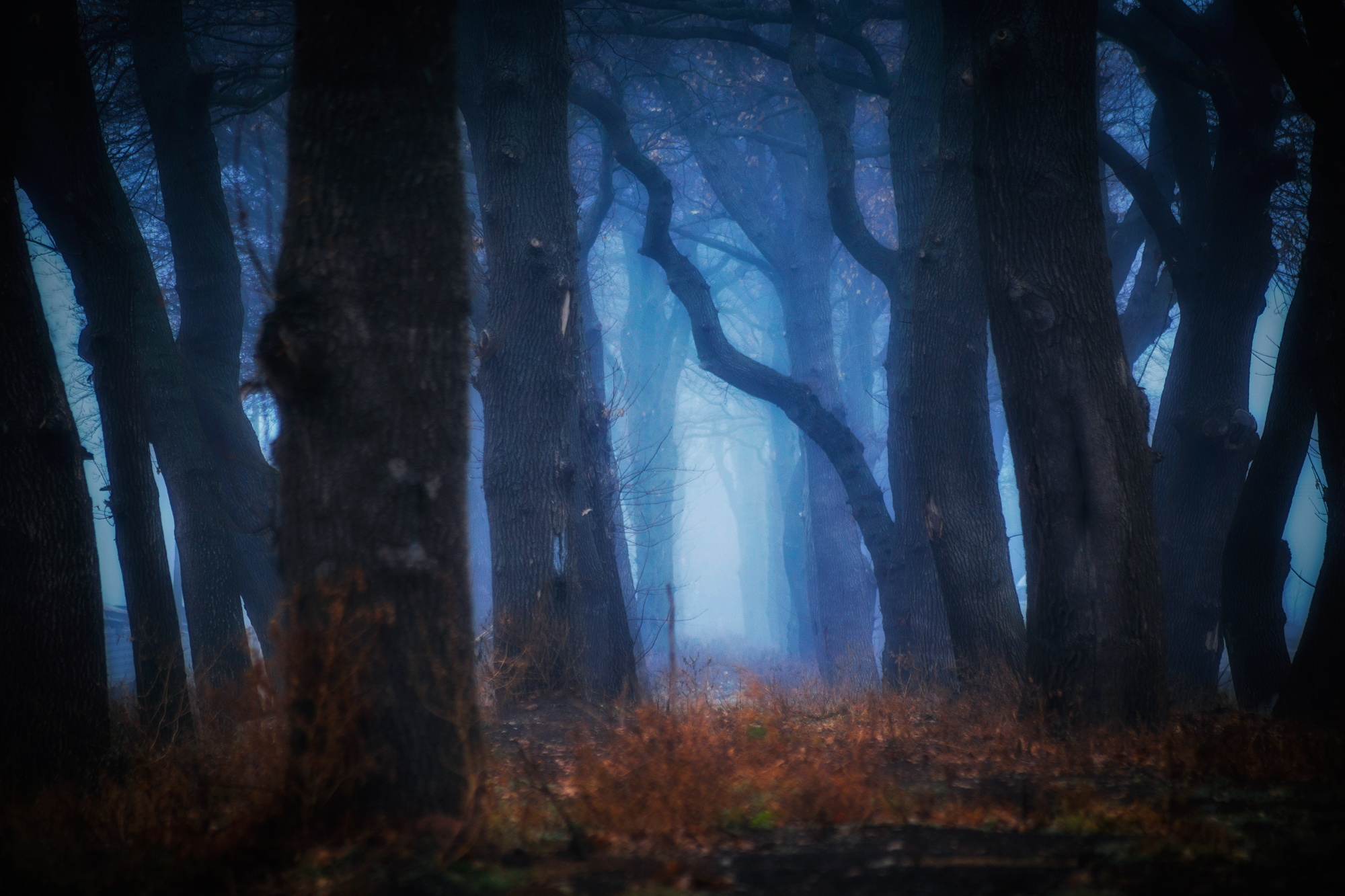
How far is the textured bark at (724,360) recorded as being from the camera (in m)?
10.0

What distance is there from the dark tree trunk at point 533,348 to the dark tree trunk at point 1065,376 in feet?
12.4

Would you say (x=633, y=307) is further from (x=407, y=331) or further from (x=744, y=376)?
(x=407, y=331)

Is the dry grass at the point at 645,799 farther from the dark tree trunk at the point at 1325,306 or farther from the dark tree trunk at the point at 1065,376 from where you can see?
the dark tree trunk at the point at 1325,306

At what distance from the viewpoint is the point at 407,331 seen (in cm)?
321

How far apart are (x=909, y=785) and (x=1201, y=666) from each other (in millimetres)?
5681

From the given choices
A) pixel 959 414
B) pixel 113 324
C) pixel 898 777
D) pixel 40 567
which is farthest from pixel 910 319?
pixel 40 567

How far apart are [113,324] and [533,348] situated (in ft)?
11.4

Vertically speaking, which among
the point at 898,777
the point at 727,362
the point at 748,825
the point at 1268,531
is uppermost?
the point at 727,362

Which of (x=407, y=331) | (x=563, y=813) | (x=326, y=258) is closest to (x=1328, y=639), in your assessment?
(x=563, y=813)

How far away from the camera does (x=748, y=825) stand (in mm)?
3184

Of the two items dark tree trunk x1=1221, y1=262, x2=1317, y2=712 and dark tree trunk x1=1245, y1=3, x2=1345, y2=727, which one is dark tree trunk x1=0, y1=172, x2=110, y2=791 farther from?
dark tree trunk x1=1221, y1=262, x2=1317, y2=712

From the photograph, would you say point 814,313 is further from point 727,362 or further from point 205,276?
point 205,276

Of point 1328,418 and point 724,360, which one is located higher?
point 724,360

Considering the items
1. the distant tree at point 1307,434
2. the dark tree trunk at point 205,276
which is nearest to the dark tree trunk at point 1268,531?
the distant tree at point 1307,434
